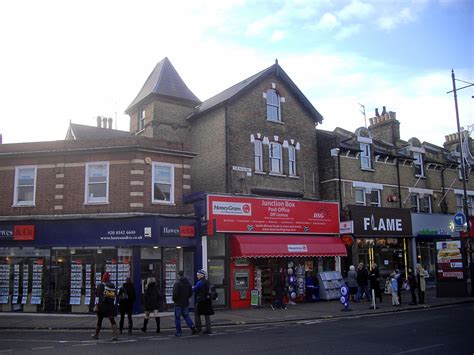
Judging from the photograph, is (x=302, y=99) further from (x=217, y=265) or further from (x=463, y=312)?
(x=463, y=312)

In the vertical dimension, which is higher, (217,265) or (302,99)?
(302,99)

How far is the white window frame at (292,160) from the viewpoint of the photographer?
27.7 meters

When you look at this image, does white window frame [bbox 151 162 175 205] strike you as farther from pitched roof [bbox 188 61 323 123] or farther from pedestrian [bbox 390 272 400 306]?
pedestrian [bbox 390 272 400 306]

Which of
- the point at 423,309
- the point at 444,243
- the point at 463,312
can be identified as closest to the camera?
the point at 463,312

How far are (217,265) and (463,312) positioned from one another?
1041cm

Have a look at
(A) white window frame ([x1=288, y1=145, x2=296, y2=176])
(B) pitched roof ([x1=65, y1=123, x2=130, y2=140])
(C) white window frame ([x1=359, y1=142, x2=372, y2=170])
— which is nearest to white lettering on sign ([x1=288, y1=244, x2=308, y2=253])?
(A) white window frame ([x1=288, y1=145, x2=296, y2=176])

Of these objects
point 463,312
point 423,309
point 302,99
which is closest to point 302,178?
point 302,99

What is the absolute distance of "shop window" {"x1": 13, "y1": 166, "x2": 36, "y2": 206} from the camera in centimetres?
2191

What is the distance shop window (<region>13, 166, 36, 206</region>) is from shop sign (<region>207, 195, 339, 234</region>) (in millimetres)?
8046

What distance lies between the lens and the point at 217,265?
2244cm

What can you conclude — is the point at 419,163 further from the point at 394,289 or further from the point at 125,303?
the point at 125,303

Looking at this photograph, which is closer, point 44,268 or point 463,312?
point 463,312

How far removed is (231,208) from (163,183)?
3.39 metres

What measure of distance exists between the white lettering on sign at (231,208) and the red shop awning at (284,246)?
1.10 m
